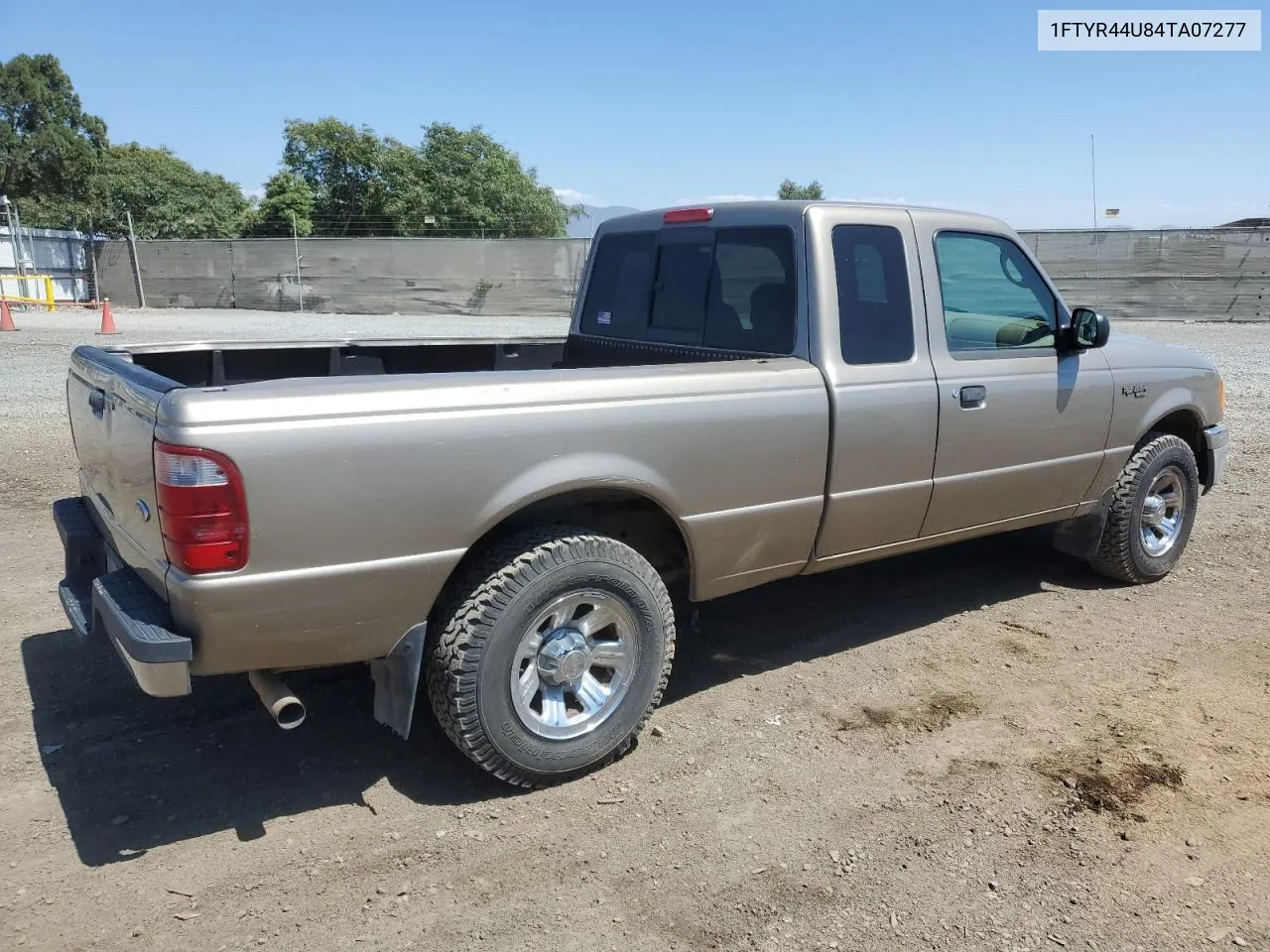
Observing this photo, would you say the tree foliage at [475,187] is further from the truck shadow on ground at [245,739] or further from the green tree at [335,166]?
the truck shadow on ground at [245,739]

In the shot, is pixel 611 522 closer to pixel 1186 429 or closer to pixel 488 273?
pixel 1186 429

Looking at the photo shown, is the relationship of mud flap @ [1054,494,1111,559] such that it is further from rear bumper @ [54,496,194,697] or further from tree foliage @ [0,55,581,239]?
tree foliage @ [0,55,581,239]

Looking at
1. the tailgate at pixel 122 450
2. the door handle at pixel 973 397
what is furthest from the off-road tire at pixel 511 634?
the door handle at pixel 973 397

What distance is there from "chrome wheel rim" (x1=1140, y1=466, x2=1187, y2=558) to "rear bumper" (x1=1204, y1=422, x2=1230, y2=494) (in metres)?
0.27

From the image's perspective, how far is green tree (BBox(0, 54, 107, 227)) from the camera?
149 feet

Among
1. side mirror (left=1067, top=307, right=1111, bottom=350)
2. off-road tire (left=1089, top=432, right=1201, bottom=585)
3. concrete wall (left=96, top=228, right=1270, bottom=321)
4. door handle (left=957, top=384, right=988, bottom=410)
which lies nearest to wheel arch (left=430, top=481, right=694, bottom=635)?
door handle (left=957, top=384, right=988, bottom=410)

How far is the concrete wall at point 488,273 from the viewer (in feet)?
75.9

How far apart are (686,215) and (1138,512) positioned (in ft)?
9.54

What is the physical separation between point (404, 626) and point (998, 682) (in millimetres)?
2632

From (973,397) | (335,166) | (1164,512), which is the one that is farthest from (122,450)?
(335,166)

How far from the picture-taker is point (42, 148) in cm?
4728

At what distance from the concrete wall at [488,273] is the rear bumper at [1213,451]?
19.2 meters

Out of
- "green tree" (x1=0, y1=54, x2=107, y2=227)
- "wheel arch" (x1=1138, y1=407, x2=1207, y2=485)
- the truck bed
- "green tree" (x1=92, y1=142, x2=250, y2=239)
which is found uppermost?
"green tree" (x1=0, y1=54, x2=107, y2=227)

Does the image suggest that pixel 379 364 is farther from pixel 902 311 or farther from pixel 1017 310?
pixel 1017 310
